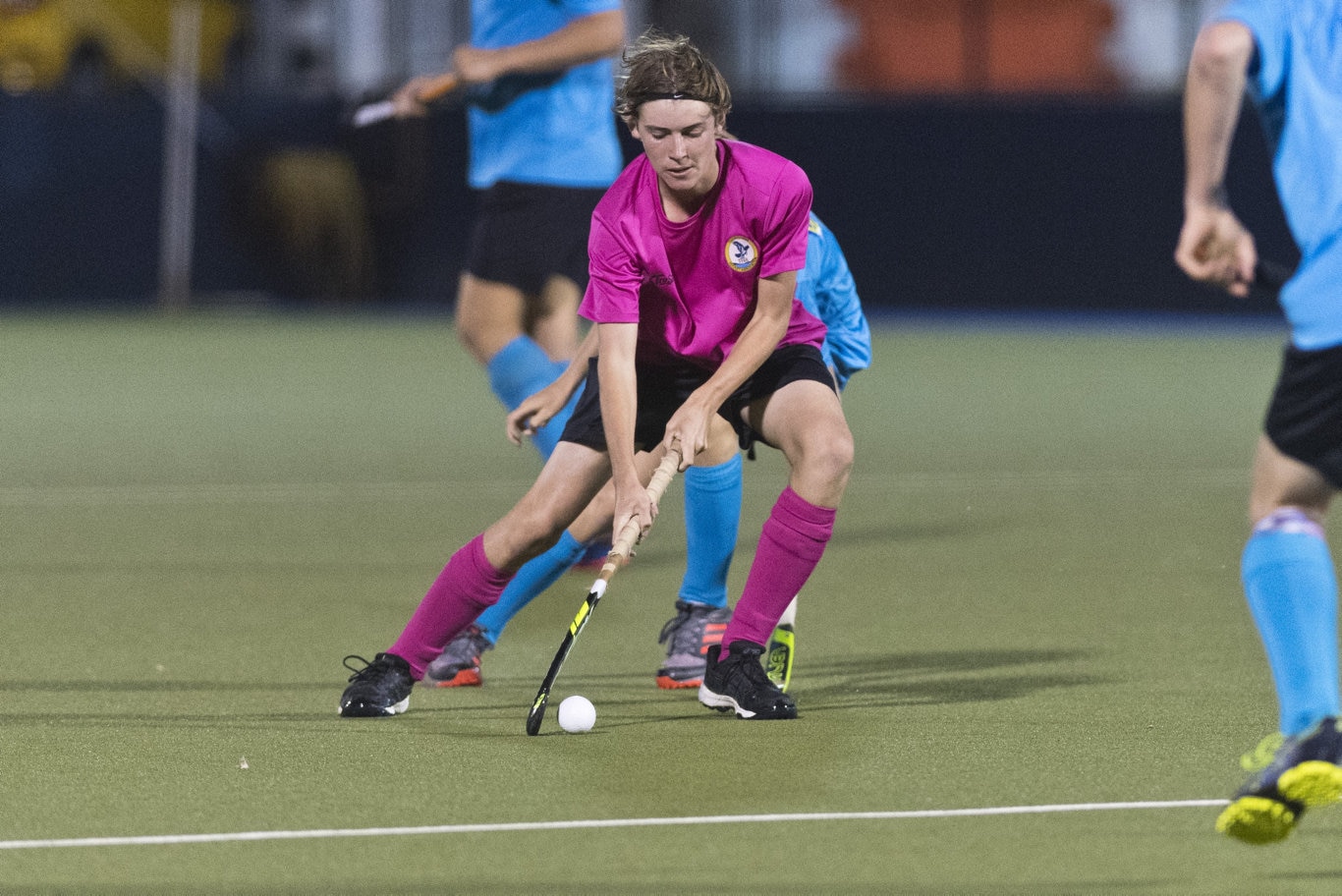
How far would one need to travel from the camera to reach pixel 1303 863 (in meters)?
3.00

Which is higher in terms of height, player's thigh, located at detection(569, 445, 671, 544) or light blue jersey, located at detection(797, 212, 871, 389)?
light blue jersey, located at detection(797, 212, 871, 389)

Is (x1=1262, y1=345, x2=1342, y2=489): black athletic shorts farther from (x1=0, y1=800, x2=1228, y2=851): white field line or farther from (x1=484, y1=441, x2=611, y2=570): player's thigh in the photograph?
(x1=484, y1=441, x2=611, y2=570): player's thigh

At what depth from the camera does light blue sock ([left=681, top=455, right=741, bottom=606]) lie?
4.40m

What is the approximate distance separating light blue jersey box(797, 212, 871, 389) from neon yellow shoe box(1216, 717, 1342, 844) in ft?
5.78

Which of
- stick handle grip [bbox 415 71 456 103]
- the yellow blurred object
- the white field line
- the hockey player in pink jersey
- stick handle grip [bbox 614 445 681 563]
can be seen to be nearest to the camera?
the white field line

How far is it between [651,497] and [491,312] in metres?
1.95

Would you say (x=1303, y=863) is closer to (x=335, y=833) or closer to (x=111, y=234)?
(x=335, y=833)

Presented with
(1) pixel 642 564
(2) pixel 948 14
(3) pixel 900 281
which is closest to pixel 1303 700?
(1) pixel 642 564

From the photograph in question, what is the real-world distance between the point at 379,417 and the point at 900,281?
710 centimetres

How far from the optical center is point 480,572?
4027 millimetres

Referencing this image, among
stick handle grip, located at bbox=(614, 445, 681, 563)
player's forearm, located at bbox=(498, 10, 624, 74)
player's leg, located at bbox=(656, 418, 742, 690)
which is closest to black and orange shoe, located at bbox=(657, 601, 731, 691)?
player's leg, located at bbox=(656, 418, 742, 690)

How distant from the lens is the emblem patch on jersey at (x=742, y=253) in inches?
158

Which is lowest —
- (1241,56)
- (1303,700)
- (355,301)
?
(355,301)

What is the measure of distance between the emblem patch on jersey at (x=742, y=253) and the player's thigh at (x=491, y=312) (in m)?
1.76
